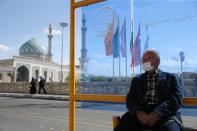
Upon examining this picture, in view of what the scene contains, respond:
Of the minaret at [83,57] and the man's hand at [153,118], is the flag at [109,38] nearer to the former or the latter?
the minaret at [83,57]

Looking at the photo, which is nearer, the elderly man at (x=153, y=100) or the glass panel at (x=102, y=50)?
the elderly man at (x=153, y=100)

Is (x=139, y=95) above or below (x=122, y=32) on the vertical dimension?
below

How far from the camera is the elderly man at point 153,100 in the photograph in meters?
3.50

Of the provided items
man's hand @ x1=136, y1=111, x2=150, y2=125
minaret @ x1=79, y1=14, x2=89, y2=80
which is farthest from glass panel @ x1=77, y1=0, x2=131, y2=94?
man's hand @ x1=136, y1=111, x2=150, y2=125

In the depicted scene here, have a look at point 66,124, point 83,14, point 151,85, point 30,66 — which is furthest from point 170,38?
point 30,66

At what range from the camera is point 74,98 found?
15.3ft

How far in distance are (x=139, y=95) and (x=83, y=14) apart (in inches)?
56.3

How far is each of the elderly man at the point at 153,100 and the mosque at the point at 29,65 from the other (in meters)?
76.7

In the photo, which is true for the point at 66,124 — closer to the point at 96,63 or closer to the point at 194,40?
the point at 96,63

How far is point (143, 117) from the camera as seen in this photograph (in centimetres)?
357

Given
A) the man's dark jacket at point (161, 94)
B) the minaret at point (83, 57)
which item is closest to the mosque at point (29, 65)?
the minaret at point (83, 57)

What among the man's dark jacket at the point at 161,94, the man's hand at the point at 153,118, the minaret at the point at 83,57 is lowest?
the man's hand at the point at 153,118

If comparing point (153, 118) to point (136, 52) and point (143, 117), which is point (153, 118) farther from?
point (136, 52)

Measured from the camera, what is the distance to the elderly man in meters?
3.50
